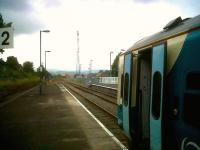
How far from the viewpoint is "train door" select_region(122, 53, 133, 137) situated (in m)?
10.2

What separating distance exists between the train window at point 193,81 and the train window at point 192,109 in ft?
0.40

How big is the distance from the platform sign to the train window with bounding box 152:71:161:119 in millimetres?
8461

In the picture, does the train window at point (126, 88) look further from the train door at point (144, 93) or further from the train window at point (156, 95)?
the train window at point (156, 95)

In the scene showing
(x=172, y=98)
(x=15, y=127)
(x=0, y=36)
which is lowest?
(x=15, y=127)

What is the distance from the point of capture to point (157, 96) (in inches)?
298

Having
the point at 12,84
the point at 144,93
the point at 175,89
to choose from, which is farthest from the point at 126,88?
the point at 12,84

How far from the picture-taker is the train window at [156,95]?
747 centimetres

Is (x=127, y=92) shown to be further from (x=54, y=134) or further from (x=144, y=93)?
(x=54, y=134)

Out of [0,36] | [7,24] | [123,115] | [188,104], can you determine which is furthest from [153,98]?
[7,24]

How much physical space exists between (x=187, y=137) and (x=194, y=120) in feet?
1.15

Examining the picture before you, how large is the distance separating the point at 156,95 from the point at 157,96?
58mm

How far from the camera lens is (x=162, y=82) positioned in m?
7.05

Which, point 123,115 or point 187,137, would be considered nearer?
point 187,137

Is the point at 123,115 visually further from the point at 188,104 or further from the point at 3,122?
the point at 3,122
